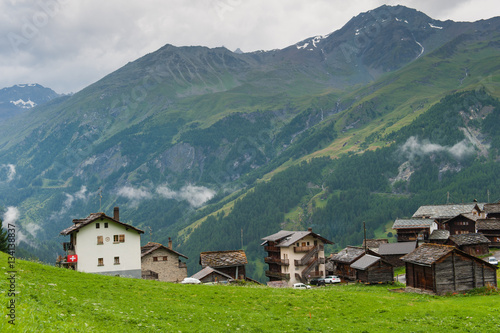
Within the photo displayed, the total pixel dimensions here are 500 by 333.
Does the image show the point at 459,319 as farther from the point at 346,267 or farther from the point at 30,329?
the point at 346,267

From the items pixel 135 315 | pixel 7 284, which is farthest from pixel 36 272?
pixel 135 315

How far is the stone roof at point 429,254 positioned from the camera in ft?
197

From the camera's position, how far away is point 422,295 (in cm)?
5738

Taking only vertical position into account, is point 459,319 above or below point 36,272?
below

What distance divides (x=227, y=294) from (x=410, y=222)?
10843 cm

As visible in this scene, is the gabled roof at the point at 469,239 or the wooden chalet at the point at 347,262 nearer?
the wooden chalet at the point at 347,262

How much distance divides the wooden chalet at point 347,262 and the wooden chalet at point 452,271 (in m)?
34.3

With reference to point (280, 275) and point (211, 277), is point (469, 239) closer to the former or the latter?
point (280, 275)

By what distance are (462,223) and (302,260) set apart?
195 feet

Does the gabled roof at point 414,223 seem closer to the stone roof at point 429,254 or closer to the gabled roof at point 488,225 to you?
the gabled roof at point 488,225

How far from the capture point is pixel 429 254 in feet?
205

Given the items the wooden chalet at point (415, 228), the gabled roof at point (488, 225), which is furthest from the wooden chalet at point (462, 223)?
the gabled roof at point (488, 225)

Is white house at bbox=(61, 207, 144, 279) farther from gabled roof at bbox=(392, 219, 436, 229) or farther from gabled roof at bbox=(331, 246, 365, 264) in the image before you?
gabled roof at bbox=(392, 219, 436, 229)

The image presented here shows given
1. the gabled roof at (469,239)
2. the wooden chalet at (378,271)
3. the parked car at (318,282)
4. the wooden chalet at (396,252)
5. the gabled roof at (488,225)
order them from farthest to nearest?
the gabled roof at (488,225) → the wooden chalet at (396,252) → the gabled roof at (469,239) → the parked car at (318,282) → the wooden chalet at (378,271)
